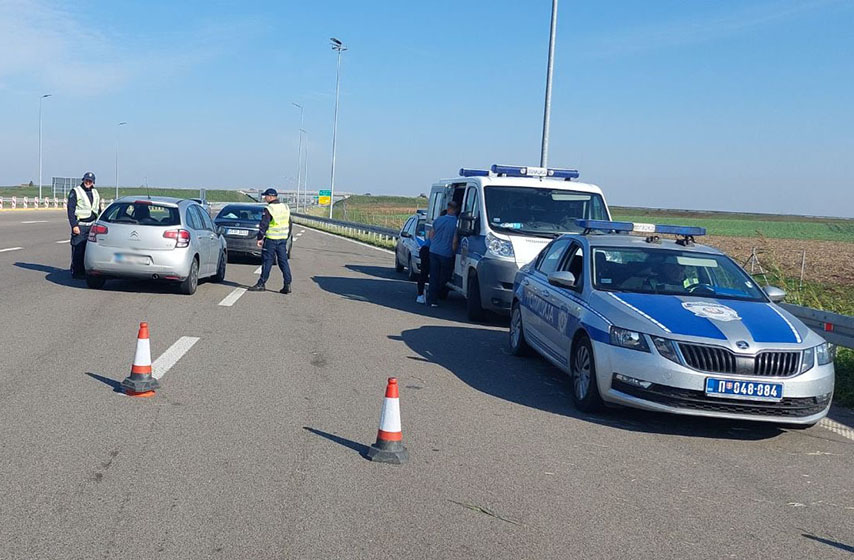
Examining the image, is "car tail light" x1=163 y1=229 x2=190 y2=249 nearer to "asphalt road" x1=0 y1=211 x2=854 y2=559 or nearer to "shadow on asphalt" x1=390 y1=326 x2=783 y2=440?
"asphalt road" x1=0 y1=211 x2=854 y2=559

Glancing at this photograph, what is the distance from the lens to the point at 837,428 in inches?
312

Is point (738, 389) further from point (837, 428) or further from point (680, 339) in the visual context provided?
point (837, 428)

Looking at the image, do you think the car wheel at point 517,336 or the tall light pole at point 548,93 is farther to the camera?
the tall light pole at point 548,93

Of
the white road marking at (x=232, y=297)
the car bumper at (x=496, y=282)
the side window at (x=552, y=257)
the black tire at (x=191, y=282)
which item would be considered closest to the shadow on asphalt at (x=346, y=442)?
the side window at (x=552, y=257)

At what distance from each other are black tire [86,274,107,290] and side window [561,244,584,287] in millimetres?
8348

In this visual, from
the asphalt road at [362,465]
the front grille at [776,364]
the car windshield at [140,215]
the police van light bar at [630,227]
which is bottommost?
the asphalt road at [362,465]

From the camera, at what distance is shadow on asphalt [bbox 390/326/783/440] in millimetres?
7496

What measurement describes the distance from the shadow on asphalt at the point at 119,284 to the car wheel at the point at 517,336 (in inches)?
269

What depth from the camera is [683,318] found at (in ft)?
24.2

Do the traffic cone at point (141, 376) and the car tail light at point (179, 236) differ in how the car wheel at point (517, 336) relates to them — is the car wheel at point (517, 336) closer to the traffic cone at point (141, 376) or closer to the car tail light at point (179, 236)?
the traffic cone at point (141, 376)

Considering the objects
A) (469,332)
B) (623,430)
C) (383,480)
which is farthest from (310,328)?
(383,480)

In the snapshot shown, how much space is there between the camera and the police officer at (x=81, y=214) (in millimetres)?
15351

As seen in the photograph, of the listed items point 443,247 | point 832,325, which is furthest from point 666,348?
point 443,247

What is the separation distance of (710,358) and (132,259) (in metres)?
9.83
